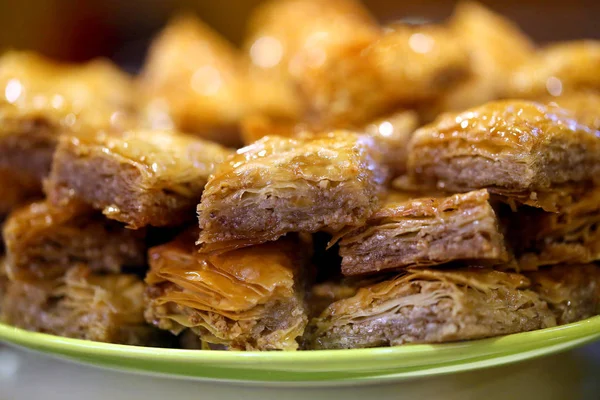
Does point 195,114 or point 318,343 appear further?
point 195,114

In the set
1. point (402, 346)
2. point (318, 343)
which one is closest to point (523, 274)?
point (402, 346)

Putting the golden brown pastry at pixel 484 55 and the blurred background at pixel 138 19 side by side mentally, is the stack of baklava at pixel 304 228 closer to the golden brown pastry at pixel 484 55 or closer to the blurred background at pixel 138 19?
the golden brown pastry at pixel 484 55

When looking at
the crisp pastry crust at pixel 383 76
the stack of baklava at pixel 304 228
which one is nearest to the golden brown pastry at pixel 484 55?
the crisp pastry crust at pixel 383 76

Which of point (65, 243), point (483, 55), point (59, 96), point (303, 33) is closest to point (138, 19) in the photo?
point (303, 33)

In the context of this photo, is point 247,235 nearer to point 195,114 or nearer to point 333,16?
point 195,114

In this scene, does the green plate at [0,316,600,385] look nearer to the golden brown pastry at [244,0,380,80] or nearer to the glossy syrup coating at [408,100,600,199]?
the glossy syrup coating at [408,100,600,199]

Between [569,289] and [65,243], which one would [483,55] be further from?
[65,243]

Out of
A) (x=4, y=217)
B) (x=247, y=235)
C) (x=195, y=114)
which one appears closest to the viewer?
(x=247, y=235)

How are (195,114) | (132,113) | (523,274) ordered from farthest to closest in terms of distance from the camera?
(132,113), (195,114), (523,274)
